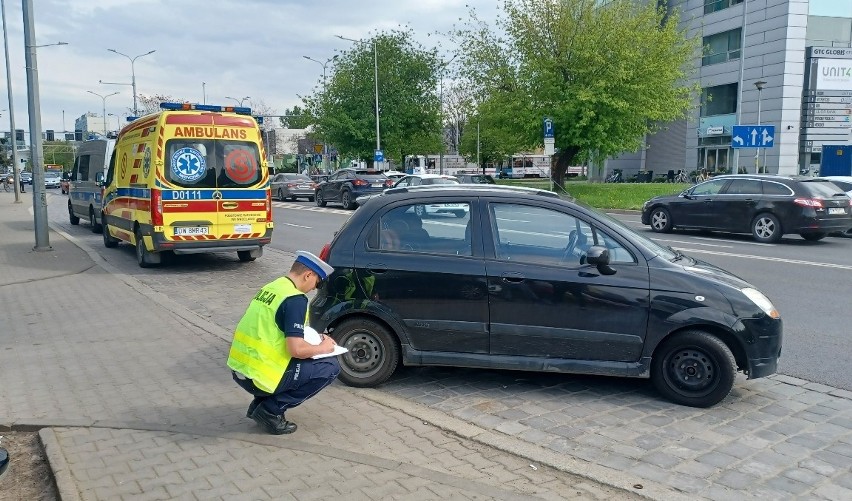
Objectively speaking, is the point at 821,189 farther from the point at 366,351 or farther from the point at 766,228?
the point at 366,351

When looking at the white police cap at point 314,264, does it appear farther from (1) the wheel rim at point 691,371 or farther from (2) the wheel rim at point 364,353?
(1) the wheel rim at point 691,371

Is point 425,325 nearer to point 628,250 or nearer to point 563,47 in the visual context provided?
point 628,250

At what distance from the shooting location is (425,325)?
18.5 feet

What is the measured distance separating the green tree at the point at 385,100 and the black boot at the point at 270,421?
4435cm

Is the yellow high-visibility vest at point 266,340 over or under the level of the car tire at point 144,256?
over

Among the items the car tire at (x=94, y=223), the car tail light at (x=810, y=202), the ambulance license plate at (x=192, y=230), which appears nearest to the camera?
the ambulance license plate at (x=192, y=230)

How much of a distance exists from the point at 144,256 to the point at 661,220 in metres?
12.7

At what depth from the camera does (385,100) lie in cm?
4856

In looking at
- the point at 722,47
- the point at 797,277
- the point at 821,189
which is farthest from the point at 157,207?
the point at 722,47

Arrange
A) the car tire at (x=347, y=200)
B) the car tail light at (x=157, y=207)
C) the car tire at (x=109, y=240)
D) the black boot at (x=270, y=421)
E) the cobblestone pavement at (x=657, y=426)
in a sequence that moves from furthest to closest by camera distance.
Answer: the car tire at (x=347, y=200) → the car tire at (x=109, y=240) → the car tail light at (x=157, y=207) → the black boot at (x=270, y=421) → the cobblestone pavement at (x=657, y=426)

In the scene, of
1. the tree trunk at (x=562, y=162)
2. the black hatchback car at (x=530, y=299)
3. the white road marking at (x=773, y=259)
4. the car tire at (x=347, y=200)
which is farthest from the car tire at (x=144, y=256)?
the tree trunk at (x=562, y=162)

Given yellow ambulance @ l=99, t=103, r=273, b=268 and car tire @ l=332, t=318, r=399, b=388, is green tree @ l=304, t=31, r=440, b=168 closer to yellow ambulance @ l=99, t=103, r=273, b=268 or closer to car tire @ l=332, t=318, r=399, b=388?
yellow ambulance @ l=99, t=103, r=273, b=268

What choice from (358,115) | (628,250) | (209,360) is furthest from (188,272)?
(358,115)

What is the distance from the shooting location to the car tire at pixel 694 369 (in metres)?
5.20
